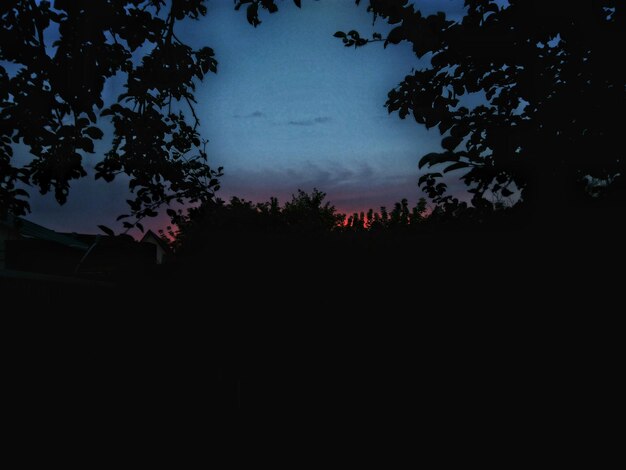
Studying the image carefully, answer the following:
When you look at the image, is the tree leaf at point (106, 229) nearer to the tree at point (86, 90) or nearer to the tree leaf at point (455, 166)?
the tree at point (86, 90)

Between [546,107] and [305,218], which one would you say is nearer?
[546,107]

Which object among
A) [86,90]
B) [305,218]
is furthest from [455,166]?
[305,218]

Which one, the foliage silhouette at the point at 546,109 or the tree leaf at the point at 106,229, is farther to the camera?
the tree leaf at the point at 106,229

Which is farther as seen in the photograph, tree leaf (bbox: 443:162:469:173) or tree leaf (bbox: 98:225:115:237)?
tree leaf (bbox: 98:225:115:237)

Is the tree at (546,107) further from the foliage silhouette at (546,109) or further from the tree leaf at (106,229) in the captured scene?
the tree leaf at (106,229)

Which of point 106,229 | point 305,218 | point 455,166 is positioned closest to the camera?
point 455,166

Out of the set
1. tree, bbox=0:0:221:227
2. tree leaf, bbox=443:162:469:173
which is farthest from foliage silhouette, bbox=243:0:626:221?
tree, bbox=0:0:221:227

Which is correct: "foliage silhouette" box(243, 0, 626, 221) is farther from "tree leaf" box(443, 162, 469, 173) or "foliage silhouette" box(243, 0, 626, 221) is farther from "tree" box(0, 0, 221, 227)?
"tree" box(0, 0, 221, 227)

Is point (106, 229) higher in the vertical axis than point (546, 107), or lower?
lower

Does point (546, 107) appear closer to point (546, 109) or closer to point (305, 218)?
point (546, 109)

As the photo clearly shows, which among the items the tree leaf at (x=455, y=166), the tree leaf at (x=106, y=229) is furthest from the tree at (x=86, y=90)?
the tree leaf at (x=455, y=166)

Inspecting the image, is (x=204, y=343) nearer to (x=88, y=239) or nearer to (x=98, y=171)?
(x=98, y=171)

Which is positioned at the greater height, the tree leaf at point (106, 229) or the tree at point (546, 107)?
the tree at point (546, 107)

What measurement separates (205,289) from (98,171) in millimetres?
2197
